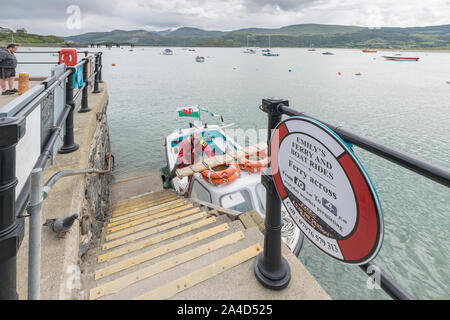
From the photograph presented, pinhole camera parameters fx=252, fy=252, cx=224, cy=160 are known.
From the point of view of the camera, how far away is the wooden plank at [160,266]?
2414 millimetres

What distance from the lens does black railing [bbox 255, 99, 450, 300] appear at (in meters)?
1.28

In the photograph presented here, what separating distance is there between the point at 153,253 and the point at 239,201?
12.3 feet

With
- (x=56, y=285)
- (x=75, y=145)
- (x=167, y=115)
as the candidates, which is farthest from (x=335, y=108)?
(x=56, y=285)

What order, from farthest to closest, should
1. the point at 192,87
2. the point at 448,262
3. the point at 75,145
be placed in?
the point at 192,87 → the point at 448,262 → the point at 75,145

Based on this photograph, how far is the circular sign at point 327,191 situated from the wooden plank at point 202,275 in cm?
101

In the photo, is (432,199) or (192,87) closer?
(432,199)

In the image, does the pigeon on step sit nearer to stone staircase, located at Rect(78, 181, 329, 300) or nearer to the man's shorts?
stone staircase, located at Rect(78, 181, 329, 300)

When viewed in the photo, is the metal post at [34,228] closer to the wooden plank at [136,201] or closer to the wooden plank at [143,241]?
the wooden plank at [143,241]

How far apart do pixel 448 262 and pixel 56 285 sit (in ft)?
27.4

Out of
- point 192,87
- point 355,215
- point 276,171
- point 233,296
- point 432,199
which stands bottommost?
point 432,199

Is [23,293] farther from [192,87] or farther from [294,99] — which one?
[192,87]

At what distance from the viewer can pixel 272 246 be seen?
2393 millimetres

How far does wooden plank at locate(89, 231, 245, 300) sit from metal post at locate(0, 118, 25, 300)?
3.12ft
